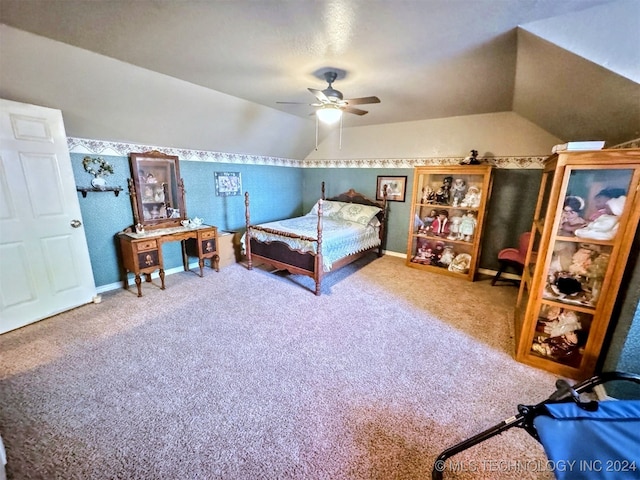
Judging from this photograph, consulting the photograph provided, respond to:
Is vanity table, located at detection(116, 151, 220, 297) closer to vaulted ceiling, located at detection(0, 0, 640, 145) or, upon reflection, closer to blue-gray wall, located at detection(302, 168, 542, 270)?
vaulted ceiling, located at detection(0, 0, 640, 145)

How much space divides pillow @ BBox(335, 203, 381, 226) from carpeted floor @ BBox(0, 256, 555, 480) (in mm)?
1787

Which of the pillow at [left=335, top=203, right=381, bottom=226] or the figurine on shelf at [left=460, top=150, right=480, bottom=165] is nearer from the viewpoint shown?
the figurine on shelf at [left=460, top=150, right=480, bottom=165]

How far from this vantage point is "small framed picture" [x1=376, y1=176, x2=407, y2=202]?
4.81m

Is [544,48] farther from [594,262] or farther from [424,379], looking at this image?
[424,379]

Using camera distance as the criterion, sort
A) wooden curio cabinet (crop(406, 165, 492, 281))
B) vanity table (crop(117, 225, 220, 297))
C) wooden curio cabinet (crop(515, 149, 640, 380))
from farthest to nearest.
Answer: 1. wooden curio cabinet (crop(406, 165, 492, 281))
2. vanity table (crop(117, 225, 220, 297))
3. wooden curio cabinet (crop(515, 149, 640, 380))

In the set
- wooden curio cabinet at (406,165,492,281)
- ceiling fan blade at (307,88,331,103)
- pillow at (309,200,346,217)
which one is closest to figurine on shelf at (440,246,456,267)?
wooden curio cabinet at (406,165,492,281)

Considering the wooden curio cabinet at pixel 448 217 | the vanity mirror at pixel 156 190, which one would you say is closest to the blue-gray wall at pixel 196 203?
the vanity mirror at pixel 156 190

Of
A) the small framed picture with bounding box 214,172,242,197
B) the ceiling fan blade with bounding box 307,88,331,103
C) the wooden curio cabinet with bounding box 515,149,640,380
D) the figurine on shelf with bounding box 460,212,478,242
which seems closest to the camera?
the wooden curio cabinet with bounding box 515,149,640,380

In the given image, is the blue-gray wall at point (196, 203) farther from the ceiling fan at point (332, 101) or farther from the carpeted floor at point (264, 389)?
the ceiling fan at point (332, 101)

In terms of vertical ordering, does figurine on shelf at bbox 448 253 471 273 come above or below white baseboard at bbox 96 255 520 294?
above

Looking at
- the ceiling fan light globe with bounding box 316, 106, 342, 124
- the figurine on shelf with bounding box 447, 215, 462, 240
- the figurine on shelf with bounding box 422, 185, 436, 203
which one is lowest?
the figurine on shelf with bounding box 447, 215, 462, 240

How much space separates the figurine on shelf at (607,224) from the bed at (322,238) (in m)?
2.42

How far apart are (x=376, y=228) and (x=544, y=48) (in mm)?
3275

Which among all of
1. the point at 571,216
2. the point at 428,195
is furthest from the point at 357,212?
the point at 571,216
